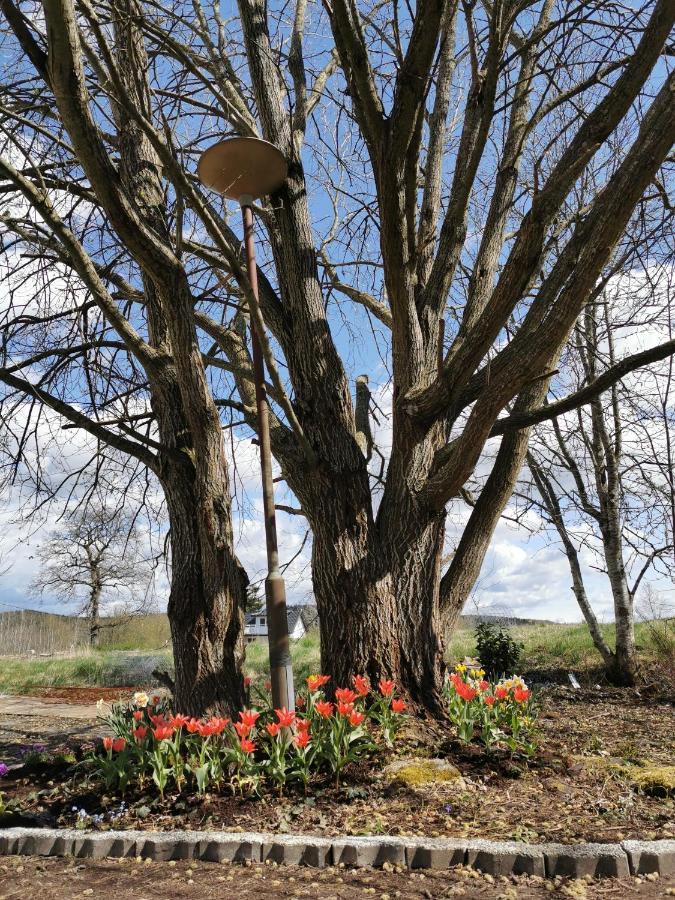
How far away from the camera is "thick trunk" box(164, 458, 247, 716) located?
157 inches

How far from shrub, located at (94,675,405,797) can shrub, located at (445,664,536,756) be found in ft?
1.35

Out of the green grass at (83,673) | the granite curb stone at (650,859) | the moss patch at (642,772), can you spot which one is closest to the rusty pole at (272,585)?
the granite curb stone at (650,859)

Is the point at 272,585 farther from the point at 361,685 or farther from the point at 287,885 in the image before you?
the point at 287,885

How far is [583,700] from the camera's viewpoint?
676 cm

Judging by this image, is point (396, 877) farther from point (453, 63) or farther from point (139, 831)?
point (453, 63)

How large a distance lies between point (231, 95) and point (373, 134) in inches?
74.6

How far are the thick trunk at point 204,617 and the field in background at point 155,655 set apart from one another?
374cm

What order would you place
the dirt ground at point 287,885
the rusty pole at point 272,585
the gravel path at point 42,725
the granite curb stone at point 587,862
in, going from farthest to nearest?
1. the gravel path at point 42,725
2. the rusty pole at point 272,585
3. the granite curb stone at point 587,862
4. the dirt ground at point 287,885

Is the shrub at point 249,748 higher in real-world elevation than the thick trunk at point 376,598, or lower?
lower

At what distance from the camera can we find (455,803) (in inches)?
120

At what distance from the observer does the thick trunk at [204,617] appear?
13.1 ft

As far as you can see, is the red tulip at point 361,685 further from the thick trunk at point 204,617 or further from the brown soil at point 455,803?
the thick trunk at point 204,617

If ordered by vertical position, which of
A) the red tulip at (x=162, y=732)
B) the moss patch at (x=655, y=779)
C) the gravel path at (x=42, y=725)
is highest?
the red tulip at (x=162, y=732)

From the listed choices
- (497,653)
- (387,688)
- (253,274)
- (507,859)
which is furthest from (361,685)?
(497,653)
